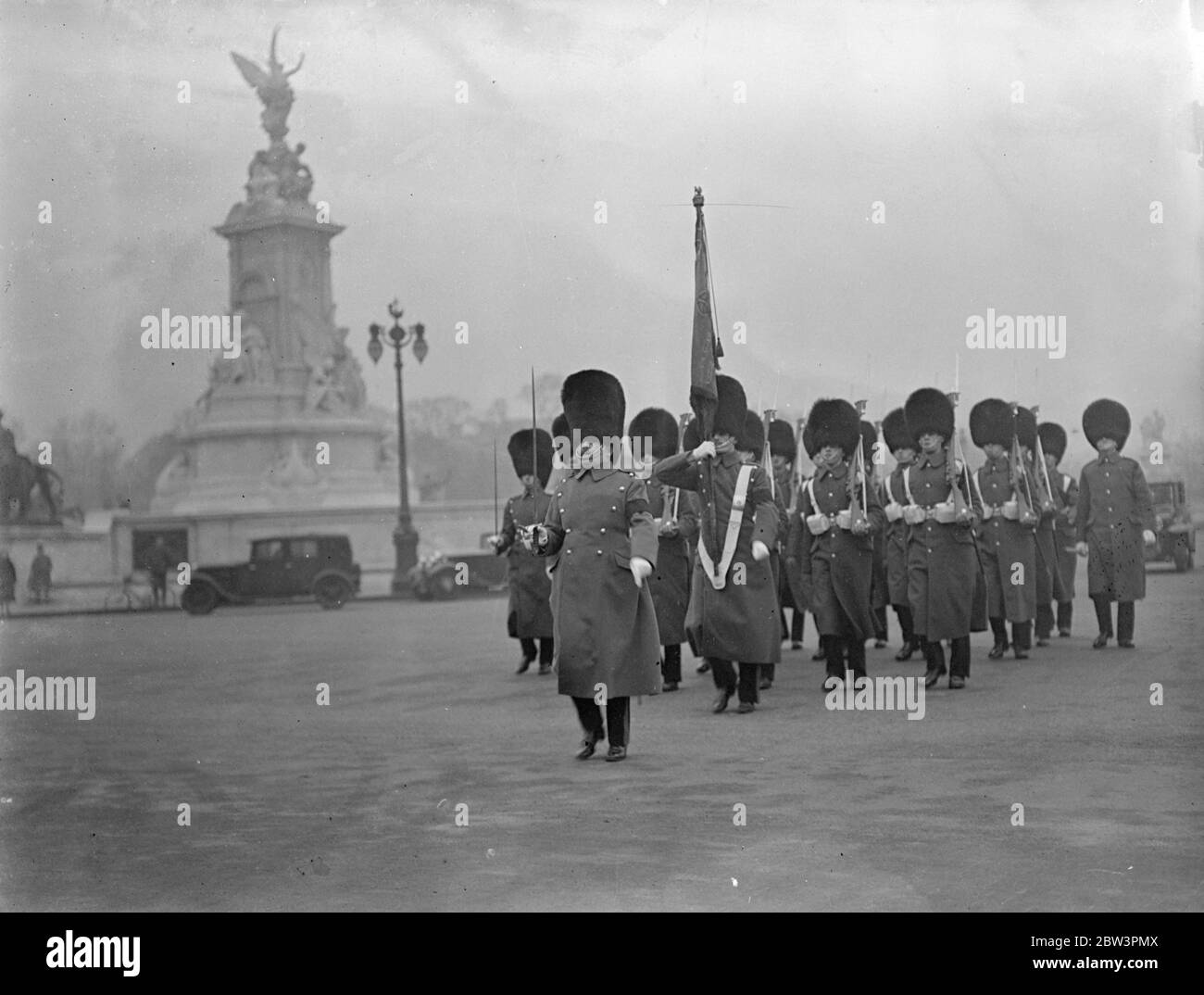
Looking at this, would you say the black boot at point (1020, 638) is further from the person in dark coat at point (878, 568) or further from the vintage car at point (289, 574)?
the vintage car at point (289, 574)

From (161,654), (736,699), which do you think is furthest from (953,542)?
(161,654)

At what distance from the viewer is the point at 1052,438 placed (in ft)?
45.6

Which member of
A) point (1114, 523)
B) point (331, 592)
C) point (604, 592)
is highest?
point (1114, 523)

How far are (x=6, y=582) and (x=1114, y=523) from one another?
28.4ft

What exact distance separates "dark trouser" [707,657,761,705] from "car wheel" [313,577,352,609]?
846cm

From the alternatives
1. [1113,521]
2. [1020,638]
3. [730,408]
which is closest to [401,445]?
[1020,638]

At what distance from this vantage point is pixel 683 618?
11539 millimetres

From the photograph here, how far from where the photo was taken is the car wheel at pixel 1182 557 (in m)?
12.3

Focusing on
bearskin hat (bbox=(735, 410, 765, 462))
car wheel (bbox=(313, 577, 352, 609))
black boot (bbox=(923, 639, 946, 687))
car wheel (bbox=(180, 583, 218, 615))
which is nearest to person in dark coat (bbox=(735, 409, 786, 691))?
bearskin hat (bbox=(735, 410, 765, 462))

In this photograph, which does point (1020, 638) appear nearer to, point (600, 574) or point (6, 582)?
point (600, 574)

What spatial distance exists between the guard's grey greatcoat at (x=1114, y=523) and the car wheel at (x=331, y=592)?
844 cm

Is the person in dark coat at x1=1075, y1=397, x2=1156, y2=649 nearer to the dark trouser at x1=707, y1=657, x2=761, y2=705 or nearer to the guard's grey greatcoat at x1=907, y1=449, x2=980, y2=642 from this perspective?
the guard's grey greatcoat at x1=907, y1=449, x2=980, y2=642

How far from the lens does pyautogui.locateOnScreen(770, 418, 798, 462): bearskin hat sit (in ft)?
45.7
